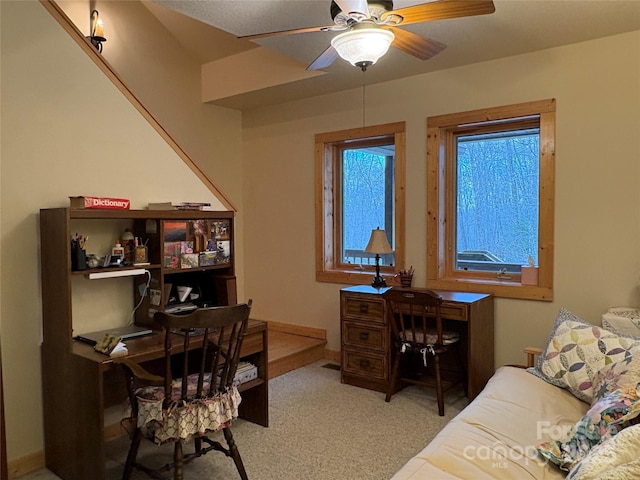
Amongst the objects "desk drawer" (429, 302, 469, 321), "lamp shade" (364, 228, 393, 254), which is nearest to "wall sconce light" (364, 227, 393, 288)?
"lamp shade" (364, 228, 393, 254)

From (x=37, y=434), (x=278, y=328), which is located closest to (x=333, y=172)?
(x=278, y=328)

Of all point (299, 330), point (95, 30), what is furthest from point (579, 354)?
point (95, 30)

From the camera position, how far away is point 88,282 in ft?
9.16

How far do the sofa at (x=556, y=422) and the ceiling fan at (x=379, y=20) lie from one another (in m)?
1.66

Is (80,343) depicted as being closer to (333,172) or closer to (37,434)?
(37,434)

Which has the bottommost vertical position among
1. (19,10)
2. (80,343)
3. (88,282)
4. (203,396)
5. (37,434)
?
(37,434)

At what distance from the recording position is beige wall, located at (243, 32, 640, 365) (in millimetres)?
3150

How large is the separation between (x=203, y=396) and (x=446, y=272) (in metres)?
2.41

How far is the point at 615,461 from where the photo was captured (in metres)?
1.34

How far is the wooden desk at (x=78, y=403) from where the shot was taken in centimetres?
230

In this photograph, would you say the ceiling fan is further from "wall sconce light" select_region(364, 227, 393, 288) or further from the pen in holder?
the pen in holder

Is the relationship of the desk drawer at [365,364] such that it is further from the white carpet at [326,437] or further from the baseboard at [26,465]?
the baseboard at [26,465]

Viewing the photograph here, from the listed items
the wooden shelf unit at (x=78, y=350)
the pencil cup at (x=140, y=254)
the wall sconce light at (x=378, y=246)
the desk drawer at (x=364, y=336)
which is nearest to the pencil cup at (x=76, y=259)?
the wooden shelf unit at (x=78, y=350)

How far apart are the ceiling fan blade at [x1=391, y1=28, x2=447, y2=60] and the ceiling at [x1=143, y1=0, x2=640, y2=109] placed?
1.02 feet
